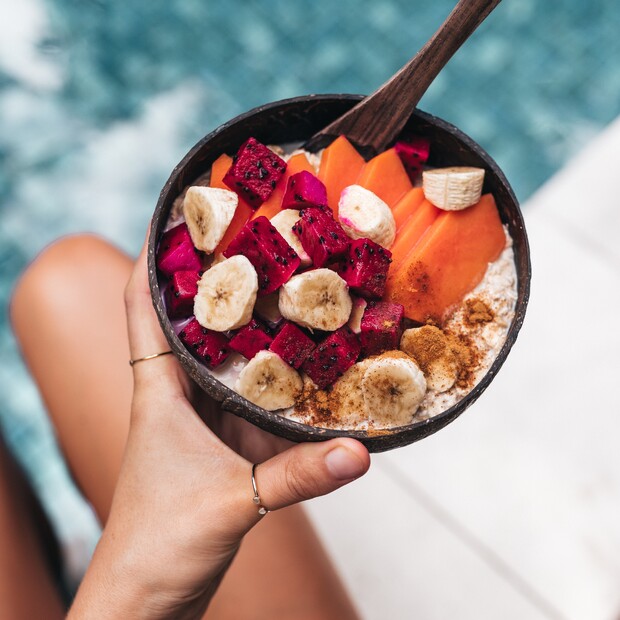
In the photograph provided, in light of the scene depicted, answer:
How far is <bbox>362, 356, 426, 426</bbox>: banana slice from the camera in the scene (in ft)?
3.79

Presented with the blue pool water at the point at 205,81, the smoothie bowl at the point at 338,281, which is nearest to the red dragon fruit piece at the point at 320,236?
the smoothie bowl at the point at 338,281

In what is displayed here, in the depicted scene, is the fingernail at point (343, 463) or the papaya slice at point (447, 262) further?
the papaya slice at point (447, 262)

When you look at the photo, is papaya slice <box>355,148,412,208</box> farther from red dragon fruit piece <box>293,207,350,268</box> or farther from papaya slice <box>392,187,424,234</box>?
red dragon fruit piece <box>293,207,350,268</box>

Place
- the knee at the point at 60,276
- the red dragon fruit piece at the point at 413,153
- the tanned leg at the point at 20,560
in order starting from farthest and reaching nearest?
the knee at the point at 60,276, the tanned leg at the point at 20,560, the red dragon fruit piece at the point at 413,153

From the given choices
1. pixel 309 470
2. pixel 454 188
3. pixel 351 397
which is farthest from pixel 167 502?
pixel 454 188

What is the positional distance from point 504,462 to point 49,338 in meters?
1.51

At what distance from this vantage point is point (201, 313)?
3.94 ft

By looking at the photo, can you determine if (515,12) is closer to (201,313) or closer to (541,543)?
(541,543)

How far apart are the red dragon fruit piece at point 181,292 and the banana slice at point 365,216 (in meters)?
0.29

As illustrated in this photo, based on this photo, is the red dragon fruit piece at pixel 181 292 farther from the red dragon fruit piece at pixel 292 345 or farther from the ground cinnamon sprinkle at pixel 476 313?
the ground cinnamon sprinkle at pixel 476 313

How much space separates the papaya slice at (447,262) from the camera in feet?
4.16

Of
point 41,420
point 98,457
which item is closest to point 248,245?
point 98,457

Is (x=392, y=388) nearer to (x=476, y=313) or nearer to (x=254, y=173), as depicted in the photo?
(x=476, y=313)

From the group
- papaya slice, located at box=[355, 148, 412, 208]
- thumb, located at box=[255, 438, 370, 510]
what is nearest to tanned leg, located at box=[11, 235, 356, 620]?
thumb, located at box=[255, 438, 370, 510]
